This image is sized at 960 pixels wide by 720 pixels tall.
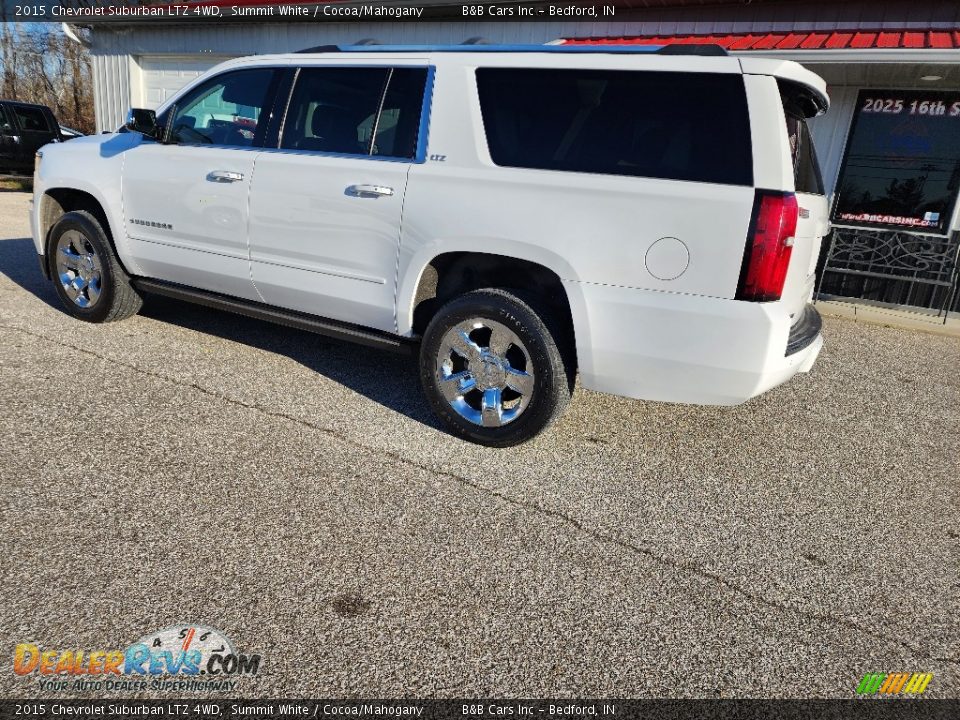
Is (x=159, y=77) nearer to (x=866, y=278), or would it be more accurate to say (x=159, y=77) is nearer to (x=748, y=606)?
(x=866, y=278)

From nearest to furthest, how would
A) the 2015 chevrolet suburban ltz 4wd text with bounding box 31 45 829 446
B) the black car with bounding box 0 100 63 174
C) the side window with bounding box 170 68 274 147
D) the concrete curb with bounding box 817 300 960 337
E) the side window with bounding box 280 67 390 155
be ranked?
the 2015 chevrolet suburban ltz 4wd text with bounding box 31 45 829 446 → the side window with bounding box 280 67 390 155 → the side window with bounding box 170 68 274 147 → the concrete curb with bounding box 817 300 960 337 → the black car with bounding box 0 100 63 174

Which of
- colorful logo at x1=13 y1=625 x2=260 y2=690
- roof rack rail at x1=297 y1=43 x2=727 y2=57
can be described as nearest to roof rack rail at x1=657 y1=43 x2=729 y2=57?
roof rack rail at x1=297 y1=43 x2=727 y2=57

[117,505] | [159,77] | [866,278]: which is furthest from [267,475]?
[159,77]

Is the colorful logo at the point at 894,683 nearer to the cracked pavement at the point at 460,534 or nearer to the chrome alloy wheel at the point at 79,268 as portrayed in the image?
the cracked pavement at the point at 460,534

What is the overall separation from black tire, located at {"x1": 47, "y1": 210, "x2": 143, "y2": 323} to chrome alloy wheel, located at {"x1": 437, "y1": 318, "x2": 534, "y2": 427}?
2757 millimetres

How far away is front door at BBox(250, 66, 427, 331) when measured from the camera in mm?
3574

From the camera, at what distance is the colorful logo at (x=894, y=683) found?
6.83ft

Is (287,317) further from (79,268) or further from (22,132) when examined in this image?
(22,132)

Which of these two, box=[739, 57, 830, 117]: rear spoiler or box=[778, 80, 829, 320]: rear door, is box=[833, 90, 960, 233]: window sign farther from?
box=[739, 57, 830, 117]: rear spoiler

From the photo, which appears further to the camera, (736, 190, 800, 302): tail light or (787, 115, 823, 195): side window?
(787, 115, 823, 195): side window

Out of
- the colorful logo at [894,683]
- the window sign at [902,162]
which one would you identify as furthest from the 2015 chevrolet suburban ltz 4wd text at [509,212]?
the window sign at [902,162]

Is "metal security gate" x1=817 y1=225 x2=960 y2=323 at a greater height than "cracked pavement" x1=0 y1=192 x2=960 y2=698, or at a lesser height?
greater

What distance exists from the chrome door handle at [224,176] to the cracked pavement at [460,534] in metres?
1.19

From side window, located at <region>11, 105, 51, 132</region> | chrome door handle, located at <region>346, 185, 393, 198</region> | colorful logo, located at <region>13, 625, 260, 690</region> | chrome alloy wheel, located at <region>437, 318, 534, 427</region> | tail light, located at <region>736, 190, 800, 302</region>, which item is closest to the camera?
colorful logo, located at <region>13, 625, 260, 690</region>
